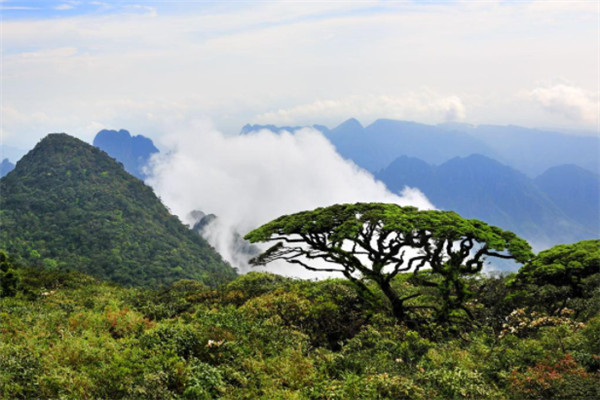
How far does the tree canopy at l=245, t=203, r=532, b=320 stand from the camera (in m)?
13.2

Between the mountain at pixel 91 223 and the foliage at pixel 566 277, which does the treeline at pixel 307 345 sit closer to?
the foliage at pixel 566 277

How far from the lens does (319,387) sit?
26.5 ft

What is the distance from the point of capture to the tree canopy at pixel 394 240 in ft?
43.4

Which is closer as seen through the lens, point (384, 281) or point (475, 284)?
point (384, 281)

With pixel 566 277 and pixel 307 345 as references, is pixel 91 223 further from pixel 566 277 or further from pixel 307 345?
pixel 566 277

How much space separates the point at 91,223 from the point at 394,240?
77.0m

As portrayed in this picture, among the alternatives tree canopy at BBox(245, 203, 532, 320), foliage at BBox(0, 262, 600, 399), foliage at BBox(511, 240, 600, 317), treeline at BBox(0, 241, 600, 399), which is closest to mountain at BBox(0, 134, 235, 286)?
tree canopy at BBox(245, 203, 532, 320)

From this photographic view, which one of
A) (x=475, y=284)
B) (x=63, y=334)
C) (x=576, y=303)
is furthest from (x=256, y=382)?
(x=475, y=284)

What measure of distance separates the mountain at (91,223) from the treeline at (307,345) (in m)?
48.3

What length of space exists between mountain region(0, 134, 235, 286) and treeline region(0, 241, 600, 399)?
158ft

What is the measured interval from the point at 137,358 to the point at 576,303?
13.3 metres

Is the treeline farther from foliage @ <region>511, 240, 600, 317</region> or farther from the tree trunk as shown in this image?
the tree trunk

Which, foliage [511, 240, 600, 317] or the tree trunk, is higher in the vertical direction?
foliage [511, 240, 600, 317]

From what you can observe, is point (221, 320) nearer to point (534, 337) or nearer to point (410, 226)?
point (410, 226)
